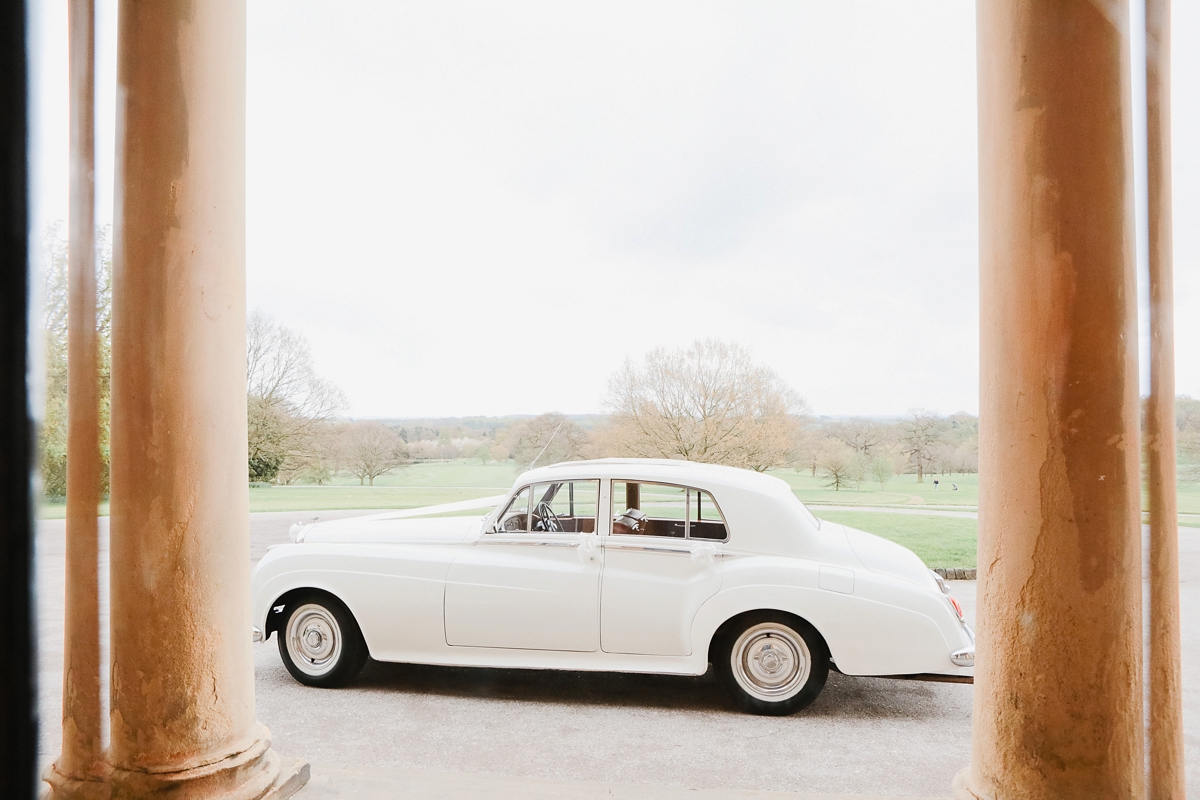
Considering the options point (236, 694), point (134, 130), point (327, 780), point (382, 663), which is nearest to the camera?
point (134, 130)

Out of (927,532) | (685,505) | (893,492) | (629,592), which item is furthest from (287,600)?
(893,492)

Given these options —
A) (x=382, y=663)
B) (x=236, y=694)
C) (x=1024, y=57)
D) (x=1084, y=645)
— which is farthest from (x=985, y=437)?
(x=382, y=663)

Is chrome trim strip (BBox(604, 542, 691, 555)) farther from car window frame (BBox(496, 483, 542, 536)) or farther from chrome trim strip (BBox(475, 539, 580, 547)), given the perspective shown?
car window frame (BBox(496, 483, 542, 536))

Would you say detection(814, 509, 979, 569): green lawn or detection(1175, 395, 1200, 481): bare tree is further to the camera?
detection(814, 509, 979, 569): green lawn

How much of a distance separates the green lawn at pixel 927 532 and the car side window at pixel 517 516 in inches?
190

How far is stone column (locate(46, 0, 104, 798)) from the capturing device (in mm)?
1968

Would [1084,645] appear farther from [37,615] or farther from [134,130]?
[134,130]

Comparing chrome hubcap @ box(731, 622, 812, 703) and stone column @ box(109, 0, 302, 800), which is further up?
stone column @ box(109, 0, 302, 800)

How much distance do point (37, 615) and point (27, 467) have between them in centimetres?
18

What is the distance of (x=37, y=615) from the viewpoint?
0.79 m

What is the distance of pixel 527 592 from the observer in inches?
167

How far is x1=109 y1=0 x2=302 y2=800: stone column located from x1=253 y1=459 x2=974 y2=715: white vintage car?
2.02 meters

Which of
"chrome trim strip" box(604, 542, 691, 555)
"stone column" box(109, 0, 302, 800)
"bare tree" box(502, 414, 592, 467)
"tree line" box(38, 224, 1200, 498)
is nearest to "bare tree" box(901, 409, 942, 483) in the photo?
"tree line" box(38, 224, 1200, 498)

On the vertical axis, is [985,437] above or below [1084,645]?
above
